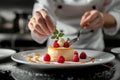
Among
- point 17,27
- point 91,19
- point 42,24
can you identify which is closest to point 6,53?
point 42,24

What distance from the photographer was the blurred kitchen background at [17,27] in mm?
2154

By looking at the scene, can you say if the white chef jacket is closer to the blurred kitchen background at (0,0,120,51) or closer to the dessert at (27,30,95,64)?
the dessert at (27,30,95,64)

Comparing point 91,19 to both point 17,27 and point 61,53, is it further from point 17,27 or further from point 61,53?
point 17,27

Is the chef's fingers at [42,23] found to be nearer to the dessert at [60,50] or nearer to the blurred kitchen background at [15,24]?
the dessert at [60,50]

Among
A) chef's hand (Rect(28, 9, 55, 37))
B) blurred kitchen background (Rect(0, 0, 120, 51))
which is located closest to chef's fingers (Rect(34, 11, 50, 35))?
chef's hand (Rect(28, 9, 55, 37))

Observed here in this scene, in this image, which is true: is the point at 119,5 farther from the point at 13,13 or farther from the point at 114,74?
the point at 13,13

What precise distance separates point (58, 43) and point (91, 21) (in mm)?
152

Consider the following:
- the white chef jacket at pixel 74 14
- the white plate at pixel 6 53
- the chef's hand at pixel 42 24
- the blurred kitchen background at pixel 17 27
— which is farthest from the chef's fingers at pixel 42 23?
the blurred kitchen background at pixel 17 27

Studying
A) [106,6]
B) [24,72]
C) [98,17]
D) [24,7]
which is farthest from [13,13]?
[24,72]

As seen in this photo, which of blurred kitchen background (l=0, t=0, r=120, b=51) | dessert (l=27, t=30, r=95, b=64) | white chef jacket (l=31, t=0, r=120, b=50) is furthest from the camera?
blurred kitchen background (l=0, t=0, r=120, b=51)

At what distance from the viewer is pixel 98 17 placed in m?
1.04

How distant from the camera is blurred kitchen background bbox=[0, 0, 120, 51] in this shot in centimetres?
215

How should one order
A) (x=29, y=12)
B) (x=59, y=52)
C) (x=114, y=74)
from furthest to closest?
(x=29, y=12) < (x=59, y=52) < (x=114, y=74)

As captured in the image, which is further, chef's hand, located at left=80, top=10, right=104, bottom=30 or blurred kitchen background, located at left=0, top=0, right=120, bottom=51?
blurred kitchen background, located at left=0, top=0, right=120, bottom=51
